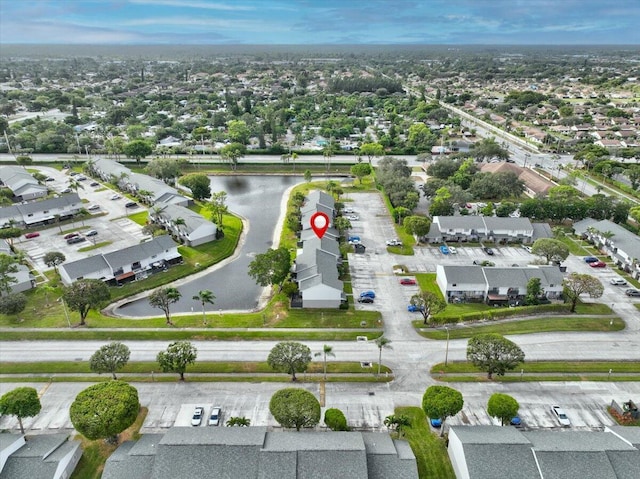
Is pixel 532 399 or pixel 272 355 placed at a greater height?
pixel 272 355

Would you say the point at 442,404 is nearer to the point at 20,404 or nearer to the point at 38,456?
the point at 38,456

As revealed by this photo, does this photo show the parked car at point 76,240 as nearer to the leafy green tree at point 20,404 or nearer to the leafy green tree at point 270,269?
the leafy green tree at point 270,269

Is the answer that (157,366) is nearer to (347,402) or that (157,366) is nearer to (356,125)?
(347,402)

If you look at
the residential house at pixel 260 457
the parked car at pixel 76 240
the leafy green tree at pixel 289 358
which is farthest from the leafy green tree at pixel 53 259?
the leafy green tree at pixel 289 358

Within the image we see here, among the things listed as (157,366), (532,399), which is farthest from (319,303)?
(532,399)

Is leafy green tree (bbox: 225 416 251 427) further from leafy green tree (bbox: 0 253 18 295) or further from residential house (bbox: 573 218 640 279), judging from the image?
residential house (bbox: 573 218 640 279)

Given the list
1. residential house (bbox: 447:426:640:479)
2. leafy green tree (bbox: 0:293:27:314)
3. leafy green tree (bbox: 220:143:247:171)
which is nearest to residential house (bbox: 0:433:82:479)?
leafy green tree (bbox: 0:293:27:314)

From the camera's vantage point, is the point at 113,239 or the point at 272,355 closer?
the point at 272,355

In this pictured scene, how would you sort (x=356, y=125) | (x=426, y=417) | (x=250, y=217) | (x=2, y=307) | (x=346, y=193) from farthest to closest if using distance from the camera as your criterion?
(x=356, y=125) → (x=346, y=193) → (x=250, y=217) → (x=2, y=307) → (x=426, y=417)
